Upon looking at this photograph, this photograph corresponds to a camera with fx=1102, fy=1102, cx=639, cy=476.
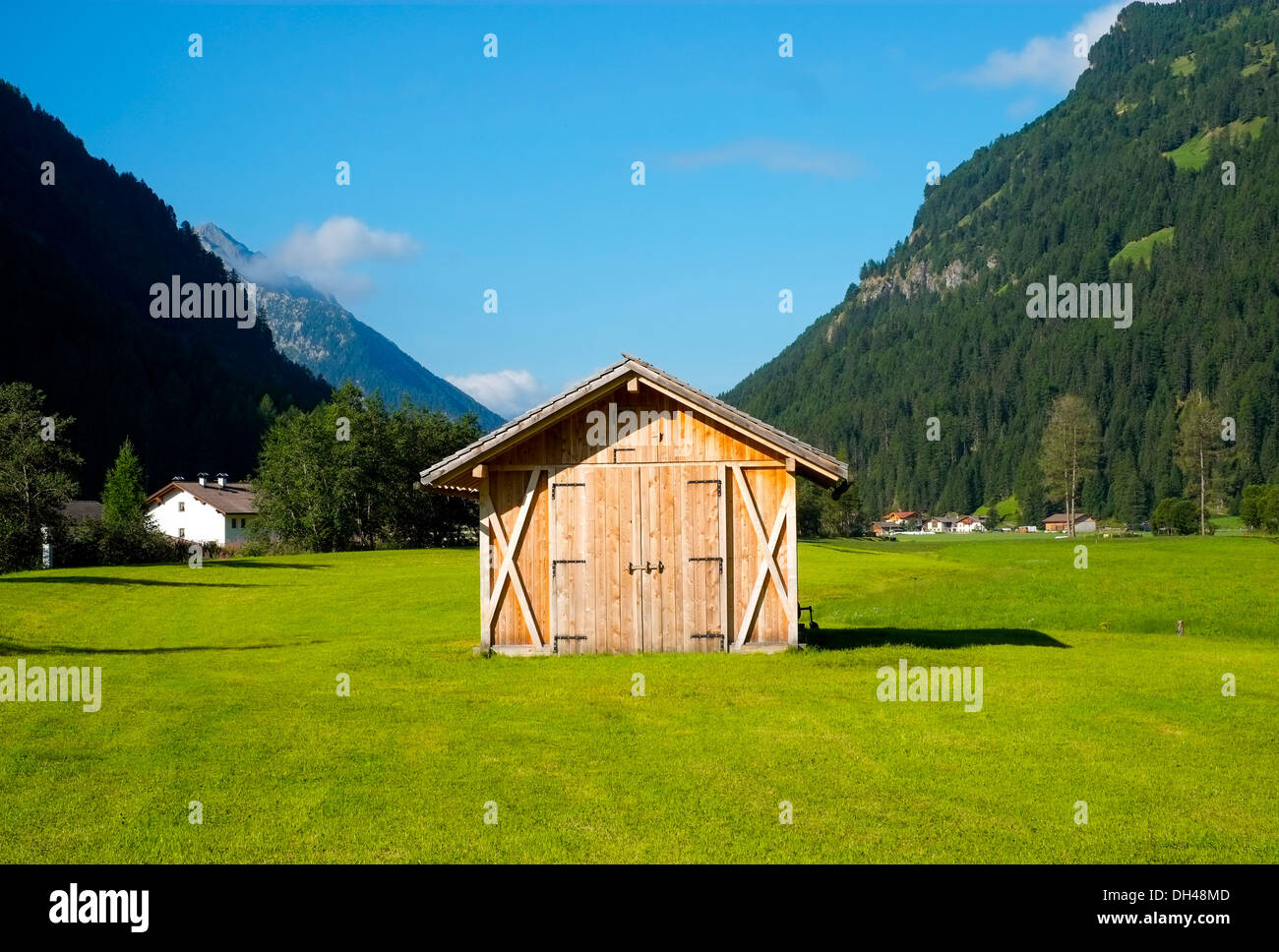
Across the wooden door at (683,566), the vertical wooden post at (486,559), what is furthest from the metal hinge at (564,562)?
the vertical wooden post at (486,559)

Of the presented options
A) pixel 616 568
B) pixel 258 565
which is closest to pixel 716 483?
pixel 616 568

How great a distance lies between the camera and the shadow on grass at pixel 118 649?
1103 inches

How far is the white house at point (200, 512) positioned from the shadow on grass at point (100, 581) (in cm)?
6708

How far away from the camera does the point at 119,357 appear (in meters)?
168

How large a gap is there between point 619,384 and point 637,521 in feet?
9.90

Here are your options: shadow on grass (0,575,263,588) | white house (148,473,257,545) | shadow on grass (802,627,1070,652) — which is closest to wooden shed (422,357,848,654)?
shadow on grass (802,627,1070,652)

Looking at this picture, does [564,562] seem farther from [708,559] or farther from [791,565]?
[791,565]

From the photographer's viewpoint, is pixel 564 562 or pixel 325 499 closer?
pixel 564 562

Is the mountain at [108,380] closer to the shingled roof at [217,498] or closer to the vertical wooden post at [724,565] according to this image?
the shingled roof at [217,498]

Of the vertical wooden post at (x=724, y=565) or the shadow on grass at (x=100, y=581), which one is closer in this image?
the vertical wooden post at (x=724, y=565)

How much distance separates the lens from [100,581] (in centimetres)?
5156

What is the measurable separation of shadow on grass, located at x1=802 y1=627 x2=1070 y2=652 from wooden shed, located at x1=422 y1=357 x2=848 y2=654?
257 cm

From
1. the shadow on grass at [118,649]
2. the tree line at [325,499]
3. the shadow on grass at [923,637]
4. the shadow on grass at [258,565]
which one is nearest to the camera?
the shadow on grass at [923,637]

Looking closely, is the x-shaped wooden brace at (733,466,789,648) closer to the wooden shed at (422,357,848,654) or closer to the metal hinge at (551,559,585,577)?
the wooden shed at (422,357,848,654)
